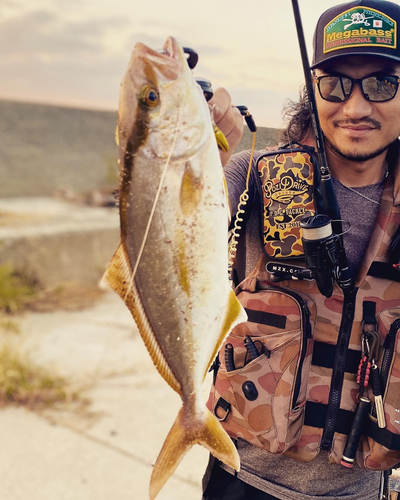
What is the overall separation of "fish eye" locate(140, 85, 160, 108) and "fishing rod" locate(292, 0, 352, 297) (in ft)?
2.30

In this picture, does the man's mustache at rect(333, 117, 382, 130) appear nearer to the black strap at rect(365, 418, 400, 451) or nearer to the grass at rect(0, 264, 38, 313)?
the black strap at rect(365, 418, 400, 451)

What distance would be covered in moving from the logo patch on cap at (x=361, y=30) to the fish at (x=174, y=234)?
0.96 meters

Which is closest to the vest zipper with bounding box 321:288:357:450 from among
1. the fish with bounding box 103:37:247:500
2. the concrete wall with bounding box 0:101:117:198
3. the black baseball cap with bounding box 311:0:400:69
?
the fish with bounding box 103:37:247:500

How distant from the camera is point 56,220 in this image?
892 centimetres

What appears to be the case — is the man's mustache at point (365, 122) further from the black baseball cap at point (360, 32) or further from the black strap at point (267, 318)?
the black strap at point (267, 318)

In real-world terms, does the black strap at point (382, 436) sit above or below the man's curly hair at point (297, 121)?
below

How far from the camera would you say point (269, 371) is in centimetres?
190

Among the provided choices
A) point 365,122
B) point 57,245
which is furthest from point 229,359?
point 57,245

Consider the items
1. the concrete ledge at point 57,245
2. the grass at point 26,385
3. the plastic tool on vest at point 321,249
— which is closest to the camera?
the plastic tool on vest at point 321,249

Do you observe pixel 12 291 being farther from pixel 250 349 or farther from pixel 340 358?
pixel 340 358

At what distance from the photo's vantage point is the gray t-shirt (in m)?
1.94

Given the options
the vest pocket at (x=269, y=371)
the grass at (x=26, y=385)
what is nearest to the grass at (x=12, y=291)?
the grass at (x=26, y=385)

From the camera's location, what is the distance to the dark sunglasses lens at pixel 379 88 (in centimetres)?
189

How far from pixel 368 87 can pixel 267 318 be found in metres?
0.91
